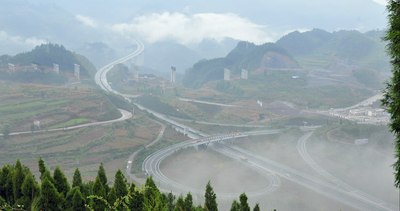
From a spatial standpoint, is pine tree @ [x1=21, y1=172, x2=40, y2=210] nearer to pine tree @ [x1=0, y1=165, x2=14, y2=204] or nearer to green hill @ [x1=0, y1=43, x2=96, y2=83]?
pine tree @ [x1=0, y1=165, x2=14, y2=204]

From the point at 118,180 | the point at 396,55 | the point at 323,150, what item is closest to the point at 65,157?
the point at 323,150

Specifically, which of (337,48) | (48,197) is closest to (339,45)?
(337,48)

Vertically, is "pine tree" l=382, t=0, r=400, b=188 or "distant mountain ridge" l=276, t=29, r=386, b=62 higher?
"distant mountain ridge" l=276, t=29, r=386, b=62

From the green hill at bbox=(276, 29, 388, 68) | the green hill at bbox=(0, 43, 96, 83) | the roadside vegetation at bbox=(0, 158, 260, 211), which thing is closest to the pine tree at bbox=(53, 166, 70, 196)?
the roadside vegetation at bbox=(0, 158, 260, 211)

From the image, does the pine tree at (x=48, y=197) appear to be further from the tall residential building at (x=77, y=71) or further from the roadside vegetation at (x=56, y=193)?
the tall residential building at (x=77, y=71)

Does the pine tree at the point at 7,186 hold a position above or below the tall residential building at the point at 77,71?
below

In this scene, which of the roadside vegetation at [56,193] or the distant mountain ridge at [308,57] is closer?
the roadside vegetation at [56,193]

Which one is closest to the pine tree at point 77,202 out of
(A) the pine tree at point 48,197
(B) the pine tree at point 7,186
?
(A) the pine tree at point 48,197
